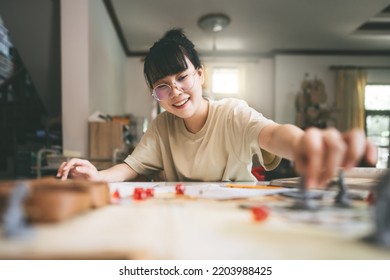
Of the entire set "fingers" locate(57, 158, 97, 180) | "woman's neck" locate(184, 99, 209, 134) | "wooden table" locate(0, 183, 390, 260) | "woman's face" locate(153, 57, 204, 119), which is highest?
"woman's face" locate(153, 57, 204, 119)

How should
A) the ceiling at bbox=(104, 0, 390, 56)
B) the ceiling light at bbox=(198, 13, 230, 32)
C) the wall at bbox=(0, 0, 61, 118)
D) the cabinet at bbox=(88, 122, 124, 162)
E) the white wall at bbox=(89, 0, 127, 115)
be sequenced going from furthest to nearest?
1. the ceiling light at bbox=(198, 13, 230, 32)
2. the ceiling at bbox=(104, 0, 390, 56)
3. the white wall at bbox=(89, 0, 127, 115)
4. the wall at bbox=(0, 0, 61, 118)
5. the cabinet at bbox=(88, 122, 124, 162)

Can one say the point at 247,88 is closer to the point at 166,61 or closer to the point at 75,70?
the point at 75,70

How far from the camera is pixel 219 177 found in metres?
0.77

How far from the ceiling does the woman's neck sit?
160 cm

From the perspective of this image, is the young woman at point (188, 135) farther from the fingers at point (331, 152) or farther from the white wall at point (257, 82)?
the white wall at point (257, 82)

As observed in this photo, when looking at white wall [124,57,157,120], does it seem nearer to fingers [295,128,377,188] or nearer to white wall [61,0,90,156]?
white wall [61,0,90,156]

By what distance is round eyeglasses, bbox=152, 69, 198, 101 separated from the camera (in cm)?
68

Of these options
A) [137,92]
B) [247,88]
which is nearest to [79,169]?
[137,92]

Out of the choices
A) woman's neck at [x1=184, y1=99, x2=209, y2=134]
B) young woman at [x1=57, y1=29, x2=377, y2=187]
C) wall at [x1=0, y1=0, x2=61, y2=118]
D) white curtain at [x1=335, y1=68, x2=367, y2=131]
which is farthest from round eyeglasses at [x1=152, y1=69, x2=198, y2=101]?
white curtain at [x1=335, y1=68, x2=367, y2=131]

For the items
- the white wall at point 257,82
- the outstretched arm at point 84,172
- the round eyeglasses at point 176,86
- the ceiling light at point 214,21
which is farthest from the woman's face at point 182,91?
the white wall at point 257,82

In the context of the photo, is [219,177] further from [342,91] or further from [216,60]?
[342,91]

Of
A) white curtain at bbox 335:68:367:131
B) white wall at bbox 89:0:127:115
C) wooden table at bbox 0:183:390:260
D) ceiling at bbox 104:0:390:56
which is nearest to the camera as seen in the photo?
wooden table at bbox 0:183:390:260

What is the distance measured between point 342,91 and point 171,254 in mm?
4408

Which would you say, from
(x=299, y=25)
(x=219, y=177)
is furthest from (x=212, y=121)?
(x=299, y=25)
